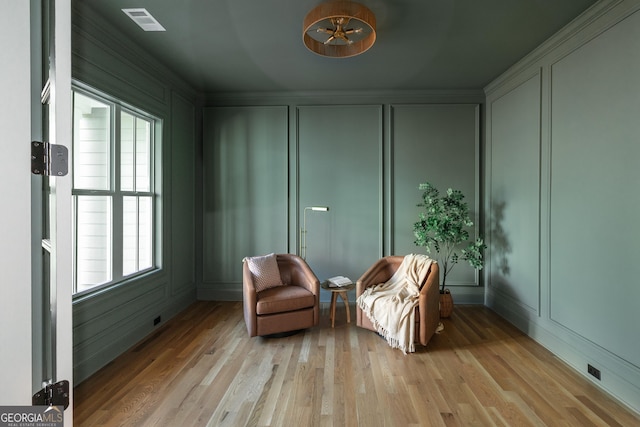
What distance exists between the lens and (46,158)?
1060 mm

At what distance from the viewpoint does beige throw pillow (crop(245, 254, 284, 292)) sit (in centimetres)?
358

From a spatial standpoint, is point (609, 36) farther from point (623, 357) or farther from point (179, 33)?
point (179, 33)

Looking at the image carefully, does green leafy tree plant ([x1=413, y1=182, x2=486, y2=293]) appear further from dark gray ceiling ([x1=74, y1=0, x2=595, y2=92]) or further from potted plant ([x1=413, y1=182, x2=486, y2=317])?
dark gray ceiling ([x1=74, y1=0, x2=595, y2=92])

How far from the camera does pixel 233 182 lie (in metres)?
4.67

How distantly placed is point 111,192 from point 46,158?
2.26 metres

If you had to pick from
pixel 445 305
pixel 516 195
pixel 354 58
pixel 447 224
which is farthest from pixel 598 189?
pixel 354 58

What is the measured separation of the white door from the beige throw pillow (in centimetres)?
247

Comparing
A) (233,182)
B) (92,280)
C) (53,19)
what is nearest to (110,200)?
(92,280)

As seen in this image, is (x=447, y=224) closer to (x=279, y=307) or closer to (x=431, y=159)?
(x=431, y=159)

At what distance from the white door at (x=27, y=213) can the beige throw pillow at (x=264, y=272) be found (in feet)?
8.12

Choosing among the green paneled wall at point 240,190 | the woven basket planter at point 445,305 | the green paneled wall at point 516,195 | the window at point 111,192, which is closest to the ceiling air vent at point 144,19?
the window at point 111,192

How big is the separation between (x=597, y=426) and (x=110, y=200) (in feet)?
13.3

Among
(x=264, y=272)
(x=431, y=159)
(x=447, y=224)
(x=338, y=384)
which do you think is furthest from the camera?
(x=431, y=159)

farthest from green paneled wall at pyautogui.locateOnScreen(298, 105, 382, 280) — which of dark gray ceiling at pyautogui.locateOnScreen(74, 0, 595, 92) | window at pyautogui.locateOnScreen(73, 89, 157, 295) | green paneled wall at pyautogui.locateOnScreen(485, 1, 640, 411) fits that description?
window at pyautogui.locateOnScreen(73, 89, 157, 295)
